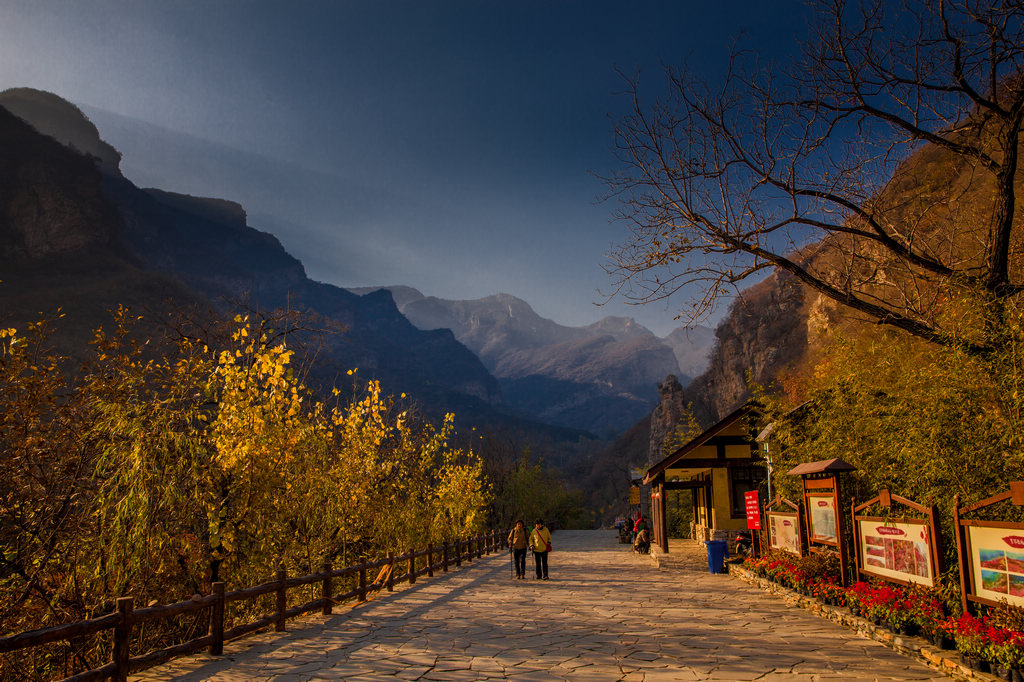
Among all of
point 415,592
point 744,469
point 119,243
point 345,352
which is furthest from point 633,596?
point 345,352

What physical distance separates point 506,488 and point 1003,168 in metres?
36.8

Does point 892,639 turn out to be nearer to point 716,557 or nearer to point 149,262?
point 716,557

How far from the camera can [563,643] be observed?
827cm

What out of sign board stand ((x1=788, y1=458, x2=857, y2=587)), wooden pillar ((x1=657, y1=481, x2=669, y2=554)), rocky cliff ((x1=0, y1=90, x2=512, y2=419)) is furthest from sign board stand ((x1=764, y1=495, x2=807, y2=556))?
rocky cliff ((x1=0, y1=90, x2=512, y2=419))

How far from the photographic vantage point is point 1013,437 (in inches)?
269

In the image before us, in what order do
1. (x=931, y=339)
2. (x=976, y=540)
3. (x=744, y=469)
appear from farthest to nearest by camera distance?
(x=744, y=469) → (x=931, y=339) → (x=976, y=540)

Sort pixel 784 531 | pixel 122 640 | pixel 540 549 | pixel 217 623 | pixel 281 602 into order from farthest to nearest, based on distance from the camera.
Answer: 1. pixel 540 549
2. pixel 784 531
3. pixel 281 602
4. pixel 217 623
5. pixel 122 640

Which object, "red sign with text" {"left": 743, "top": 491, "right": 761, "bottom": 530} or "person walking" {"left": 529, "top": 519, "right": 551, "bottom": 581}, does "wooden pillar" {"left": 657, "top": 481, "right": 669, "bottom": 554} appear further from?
"red sign with text" {"left": 743, "top": 491, "right": 761, "bottom": 530}

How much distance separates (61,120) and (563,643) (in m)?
173

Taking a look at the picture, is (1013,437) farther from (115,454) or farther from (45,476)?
(45,476)

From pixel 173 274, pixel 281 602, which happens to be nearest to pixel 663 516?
pixel 281 602

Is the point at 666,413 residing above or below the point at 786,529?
above

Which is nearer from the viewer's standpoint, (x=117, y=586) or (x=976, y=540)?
(x=976, y=540)

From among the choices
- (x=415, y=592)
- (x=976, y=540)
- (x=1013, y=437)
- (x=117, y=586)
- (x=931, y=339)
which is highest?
(x=931, y=339)
